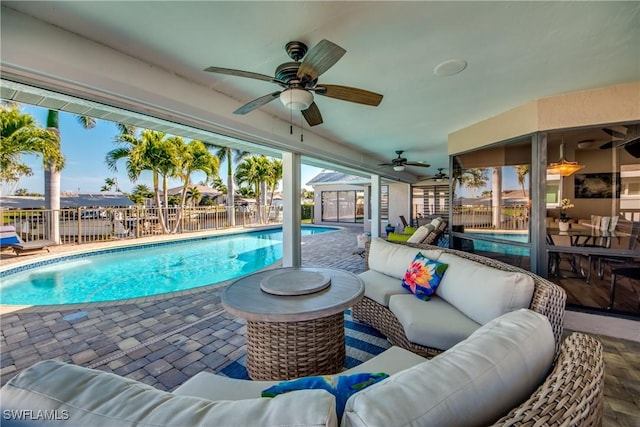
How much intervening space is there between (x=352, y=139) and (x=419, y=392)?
529 centimetres

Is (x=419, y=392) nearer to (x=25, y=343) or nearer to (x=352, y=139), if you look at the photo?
(x=25, y=343)

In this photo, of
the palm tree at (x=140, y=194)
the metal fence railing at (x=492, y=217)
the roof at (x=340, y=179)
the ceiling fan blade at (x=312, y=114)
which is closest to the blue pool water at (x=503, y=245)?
the metal fence railing at (x=492, y=217)

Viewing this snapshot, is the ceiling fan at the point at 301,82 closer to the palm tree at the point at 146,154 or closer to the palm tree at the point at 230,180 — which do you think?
the palm tree at the point at 146,154

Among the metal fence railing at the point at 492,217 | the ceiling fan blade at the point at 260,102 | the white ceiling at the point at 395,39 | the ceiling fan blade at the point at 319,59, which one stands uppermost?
the white ceiling at the point at 395,39

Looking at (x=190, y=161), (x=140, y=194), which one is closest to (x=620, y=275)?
(x=190, y=161)

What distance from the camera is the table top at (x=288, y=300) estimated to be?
1.72m

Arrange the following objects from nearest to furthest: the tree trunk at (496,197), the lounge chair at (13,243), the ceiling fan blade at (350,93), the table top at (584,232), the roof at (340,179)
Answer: the ceiling fan blade at (350,93), the table top at (584,232), the tree trunk at (496,197), the lounge chair at (13,243), the roof at (340,179)

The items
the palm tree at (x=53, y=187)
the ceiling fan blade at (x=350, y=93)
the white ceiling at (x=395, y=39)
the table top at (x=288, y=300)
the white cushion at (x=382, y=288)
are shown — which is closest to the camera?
the table top at (x=288, y=300)

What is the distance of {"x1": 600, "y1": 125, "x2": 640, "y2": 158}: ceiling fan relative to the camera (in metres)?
3.01

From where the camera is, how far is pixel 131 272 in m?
5.87

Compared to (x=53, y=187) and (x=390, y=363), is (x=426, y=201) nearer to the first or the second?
(x=390, y=363)

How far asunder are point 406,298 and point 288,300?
114 centimetres

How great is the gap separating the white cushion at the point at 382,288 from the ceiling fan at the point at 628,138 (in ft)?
10.1

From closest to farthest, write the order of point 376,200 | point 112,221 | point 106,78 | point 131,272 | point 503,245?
point 106,78 → point 503,245 → point 131,272 → point 376,200 → point 112,221
